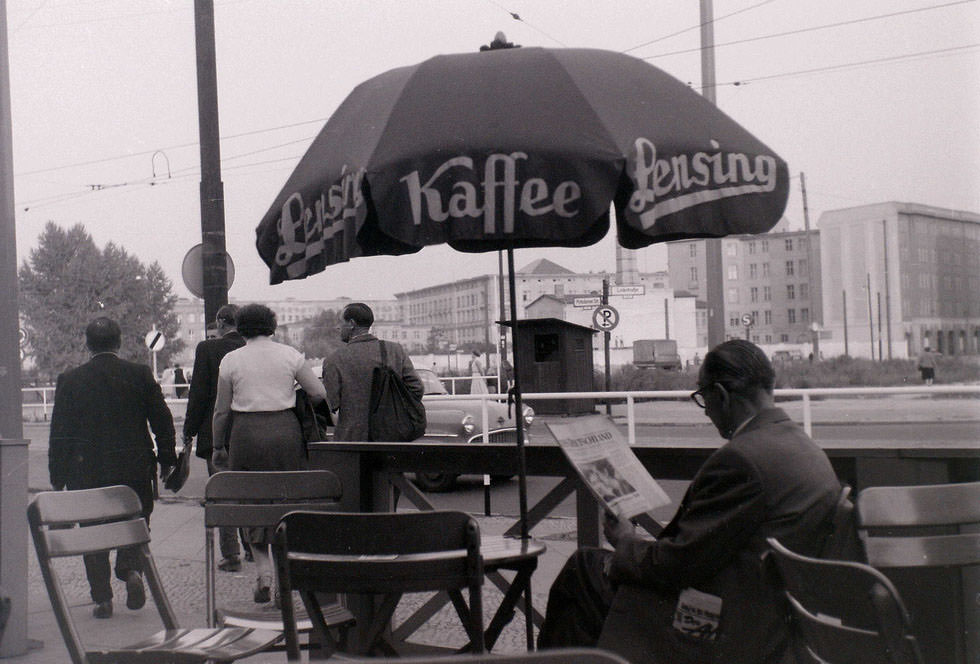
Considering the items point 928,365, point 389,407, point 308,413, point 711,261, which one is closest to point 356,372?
point 389,407

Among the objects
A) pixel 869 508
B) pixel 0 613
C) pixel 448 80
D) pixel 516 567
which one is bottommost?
pixel 0 613

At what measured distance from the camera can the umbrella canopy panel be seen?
3100 mm

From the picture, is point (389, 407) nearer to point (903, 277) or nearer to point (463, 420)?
point (463, 420)

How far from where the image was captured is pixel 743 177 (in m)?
3.40

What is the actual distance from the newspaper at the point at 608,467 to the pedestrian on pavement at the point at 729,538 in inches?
4.3

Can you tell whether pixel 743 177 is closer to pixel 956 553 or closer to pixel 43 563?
pixel 956 553

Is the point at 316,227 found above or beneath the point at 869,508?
above

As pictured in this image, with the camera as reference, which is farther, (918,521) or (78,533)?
(78,533)

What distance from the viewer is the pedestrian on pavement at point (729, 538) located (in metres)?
2.77

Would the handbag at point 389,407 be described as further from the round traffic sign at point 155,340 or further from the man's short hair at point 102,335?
the round traffic sign at point 155,340

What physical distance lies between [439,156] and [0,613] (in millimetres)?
3708

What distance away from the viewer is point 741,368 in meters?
3.01

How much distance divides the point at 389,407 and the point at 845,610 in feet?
15.5

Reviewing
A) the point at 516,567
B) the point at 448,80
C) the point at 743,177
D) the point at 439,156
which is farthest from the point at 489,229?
the point at 516,567
